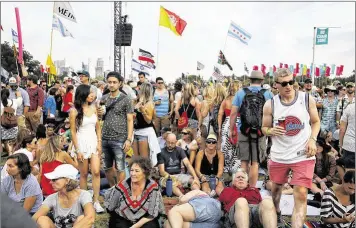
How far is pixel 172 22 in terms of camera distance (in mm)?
12422

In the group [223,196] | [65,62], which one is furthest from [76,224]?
[65,62]

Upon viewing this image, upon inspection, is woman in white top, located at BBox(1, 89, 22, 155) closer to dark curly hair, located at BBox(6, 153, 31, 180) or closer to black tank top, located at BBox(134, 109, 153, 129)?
black tank top, located at BBox(134, 109, 153, 129)

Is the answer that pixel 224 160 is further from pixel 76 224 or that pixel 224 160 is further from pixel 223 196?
pixel 76 224

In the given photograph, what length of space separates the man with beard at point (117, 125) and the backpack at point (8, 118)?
366 cm

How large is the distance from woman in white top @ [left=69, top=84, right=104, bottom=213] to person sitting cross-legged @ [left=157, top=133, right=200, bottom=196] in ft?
4.35

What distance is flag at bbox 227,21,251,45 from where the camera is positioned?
11828 mm

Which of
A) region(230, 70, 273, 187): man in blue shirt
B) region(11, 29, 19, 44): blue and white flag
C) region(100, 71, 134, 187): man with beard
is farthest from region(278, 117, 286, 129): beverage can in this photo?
region(11, 29, 19, 44): blue and white flag

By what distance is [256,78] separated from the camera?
5.24m

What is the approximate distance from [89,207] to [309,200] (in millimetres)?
3063

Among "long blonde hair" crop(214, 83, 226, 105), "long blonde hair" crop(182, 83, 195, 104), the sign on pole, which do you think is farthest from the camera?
the sign on pole

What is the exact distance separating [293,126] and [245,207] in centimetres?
97

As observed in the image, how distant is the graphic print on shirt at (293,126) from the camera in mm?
3955

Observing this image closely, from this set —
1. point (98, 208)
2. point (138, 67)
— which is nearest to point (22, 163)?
point (98, 208)

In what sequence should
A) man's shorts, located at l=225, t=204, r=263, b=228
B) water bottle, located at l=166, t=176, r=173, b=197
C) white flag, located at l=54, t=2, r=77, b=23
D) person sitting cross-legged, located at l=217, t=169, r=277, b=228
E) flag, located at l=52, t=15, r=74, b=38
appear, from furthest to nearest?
flag, located at l=52, t=15, r=74, b=38, white flag, located at l=54, t=2, r=77, b=23, water bottle, located at l=166, t=176, r=173, b=197, man's shorts, located at l=225, t=204, r=263, b=228, person sitting cross-legged, located at l=217, t=169, r=277, b=228
